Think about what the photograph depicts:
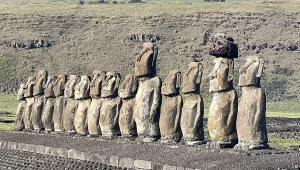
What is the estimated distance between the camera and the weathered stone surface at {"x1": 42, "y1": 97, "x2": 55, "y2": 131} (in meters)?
28.6

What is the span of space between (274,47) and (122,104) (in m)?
68.6

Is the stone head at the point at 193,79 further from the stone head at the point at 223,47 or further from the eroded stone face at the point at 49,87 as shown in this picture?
the eroded stone face at the point at 49,87

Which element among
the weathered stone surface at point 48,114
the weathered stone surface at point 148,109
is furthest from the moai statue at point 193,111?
the weathered stone surface at point 48,114

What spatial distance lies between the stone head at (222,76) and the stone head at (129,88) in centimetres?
393

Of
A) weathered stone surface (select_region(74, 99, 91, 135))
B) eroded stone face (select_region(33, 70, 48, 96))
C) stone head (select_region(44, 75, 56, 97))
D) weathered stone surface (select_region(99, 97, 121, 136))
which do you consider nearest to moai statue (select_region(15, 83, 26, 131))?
eroded stone face (select_region(33, 70, 48, 96))

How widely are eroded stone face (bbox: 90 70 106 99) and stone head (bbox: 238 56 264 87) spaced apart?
663cm

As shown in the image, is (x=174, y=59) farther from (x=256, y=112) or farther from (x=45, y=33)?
(x=256, y=112)

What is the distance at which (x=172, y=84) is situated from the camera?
22562mm

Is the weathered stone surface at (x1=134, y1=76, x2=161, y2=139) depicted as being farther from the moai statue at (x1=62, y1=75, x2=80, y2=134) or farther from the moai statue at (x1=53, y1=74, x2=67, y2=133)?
the moai statue at (x1=53, y1=74, x2=67, y2=133)

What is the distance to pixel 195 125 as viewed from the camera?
21.3 m

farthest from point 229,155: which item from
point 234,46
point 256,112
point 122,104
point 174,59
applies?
point 174,59

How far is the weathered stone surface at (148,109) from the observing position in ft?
75.7

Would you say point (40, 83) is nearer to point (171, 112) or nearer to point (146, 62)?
point (146, 62)

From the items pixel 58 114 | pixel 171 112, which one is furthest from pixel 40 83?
pixel 171 112
